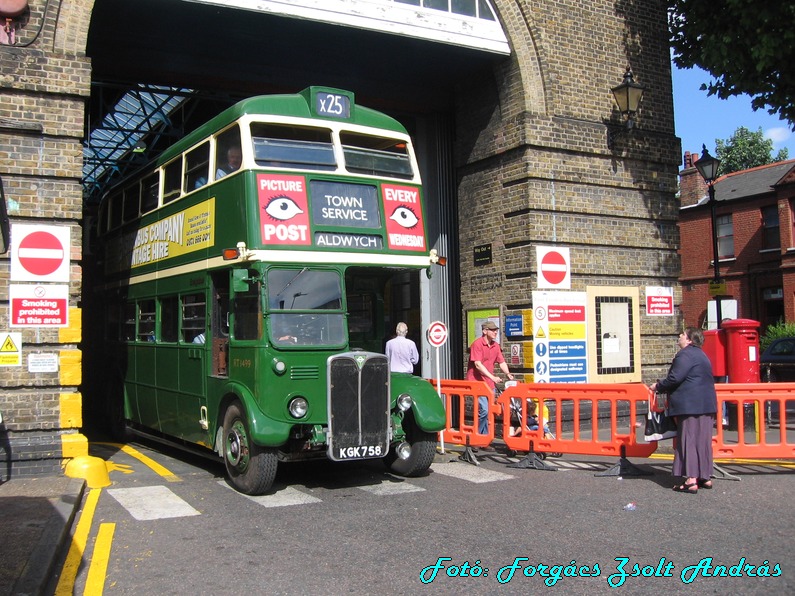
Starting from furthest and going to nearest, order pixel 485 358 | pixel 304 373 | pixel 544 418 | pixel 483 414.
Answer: pixel 485 358 → pixel 483 414 → pixel 544 418 → pixel 304 373

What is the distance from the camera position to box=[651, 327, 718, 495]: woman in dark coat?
8.23 meters

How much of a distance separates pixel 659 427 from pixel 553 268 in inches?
182

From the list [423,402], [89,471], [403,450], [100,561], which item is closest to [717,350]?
[423,402]

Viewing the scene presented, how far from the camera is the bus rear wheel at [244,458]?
8.20 meters

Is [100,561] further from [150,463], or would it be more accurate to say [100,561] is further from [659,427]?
[659,427]

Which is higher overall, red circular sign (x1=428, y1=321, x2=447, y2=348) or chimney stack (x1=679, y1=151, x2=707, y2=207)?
chimney stack (x1=679, y1=151, x2=707, y2=207)

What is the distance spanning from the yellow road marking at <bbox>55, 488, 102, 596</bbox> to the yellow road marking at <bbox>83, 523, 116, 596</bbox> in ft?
0.34

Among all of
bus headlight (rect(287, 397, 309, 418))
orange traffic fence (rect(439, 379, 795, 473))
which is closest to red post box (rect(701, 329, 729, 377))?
orange traffic fence (rect(439, 379, 795, 473))

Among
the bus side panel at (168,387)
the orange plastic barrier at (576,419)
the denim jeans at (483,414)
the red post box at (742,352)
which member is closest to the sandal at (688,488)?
the orange plastic barrier at (576,419)

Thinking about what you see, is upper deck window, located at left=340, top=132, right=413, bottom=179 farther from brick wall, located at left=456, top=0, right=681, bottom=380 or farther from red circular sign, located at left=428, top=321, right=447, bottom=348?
brick wall, located at left=456, top=0, right=681, bottom=380

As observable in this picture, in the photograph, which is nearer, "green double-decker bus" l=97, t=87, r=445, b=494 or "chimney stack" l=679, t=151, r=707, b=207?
"green double-decker bus" l=97, t=87, r=445, b=494

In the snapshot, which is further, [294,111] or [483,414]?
[483,414]

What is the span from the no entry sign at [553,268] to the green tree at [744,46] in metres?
4.10

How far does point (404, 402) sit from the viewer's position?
29.3 ft
